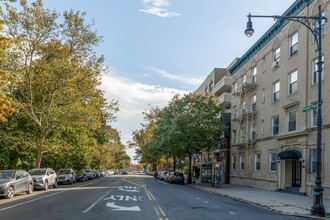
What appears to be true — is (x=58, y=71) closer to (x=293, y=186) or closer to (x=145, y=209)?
(x=145, y=209)

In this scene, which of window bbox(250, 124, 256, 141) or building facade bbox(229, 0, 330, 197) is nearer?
building facade bbox(229, 0, 330, 197)

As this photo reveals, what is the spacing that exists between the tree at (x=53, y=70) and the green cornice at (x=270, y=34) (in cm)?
1507

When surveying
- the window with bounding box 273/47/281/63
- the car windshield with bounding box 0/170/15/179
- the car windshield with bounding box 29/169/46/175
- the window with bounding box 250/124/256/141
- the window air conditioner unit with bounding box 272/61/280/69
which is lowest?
the car windshield with bounding box 29/169/46/175

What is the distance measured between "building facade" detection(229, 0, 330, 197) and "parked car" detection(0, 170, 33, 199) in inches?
702

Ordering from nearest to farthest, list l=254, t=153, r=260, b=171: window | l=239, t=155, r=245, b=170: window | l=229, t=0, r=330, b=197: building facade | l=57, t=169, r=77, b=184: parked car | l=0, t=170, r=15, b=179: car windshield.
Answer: l=0, t=170, r=15, b=179: car windshield → l=229, t=0, r=330, b=197: building facade → l=254, t=153, r=260, b=171: window → l=57, t=169, r=77, b=184: parked car → l=239, t=155, r=245, b=170: window

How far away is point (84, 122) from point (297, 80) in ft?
58.6

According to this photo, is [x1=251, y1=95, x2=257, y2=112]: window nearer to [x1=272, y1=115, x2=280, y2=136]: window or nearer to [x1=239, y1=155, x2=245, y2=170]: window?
[x1=272, y1=115, x2=280, y2=136]: window

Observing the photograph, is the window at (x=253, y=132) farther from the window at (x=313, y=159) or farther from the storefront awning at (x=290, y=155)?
the window at (x=313, y=159)

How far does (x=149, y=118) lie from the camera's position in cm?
6359

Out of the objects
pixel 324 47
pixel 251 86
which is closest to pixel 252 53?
pixel 251 86

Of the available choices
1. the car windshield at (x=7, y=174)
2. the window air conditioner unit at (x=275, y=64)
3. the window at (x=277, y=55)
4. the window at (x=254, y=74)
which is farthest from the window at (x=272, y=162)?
the car windshield at (x=7, y=174)

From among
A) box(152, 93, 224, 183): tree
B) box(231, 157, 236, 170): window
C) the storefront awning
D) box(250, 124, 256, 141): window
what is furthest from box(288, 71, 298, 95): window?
box(231, 157, 236, 170): window

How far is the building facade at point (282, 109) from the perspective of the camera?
74.3 feet

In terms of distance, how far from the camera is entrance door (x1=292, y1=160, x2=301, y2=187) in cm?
2562
